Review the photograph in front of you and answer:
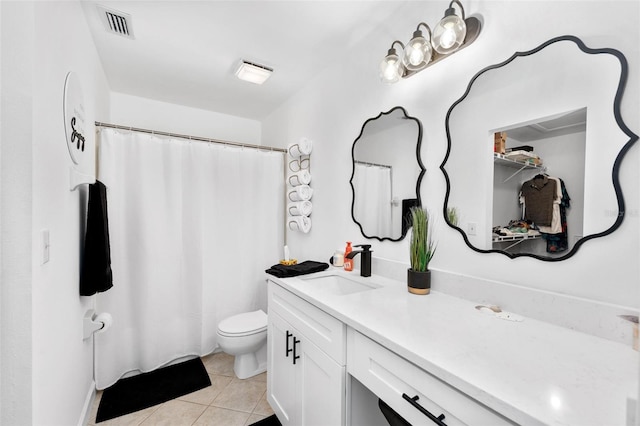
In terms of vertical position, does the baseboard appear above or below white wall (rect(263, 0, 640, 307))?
below

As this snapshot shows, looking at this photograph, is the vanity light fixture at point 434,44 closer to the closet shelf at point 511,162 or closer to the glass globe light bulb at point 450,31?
the glass globe light bulb at point 450,31

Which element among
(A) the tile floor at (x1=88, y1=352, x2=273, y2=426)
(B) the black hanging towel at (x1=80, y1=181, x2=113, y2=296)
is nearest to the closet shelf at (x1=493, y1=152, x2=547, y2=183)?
(A) the tile floor at (x1=88, y1=352, x2=273, y2=426)

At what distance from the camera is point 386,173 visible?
1.65 metres

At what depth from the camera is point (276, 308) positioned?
62.1 inches

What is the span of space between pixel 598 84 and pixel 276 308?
1.67 metres

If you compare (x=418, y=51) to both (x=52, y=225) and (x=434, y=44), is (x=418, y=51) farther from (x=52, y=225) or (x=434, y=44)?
(x=52, y=225)

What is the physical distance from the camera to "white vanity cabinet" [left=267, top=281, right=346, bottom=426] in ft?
3.47

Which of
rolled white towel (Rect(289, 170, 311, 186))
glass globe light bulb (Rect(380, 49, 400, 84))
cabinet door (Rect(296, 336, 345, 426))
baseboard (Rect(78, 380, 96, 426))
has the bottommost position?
baseboard (Rect(78, 380, 96, 426))

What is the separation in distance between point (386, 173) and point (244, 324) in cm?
154

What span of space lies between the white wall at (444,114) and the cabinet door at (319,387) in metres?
0.69

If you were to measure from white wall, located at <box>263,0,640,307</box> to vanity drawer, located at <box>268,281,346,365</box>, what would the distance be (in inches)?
24.0

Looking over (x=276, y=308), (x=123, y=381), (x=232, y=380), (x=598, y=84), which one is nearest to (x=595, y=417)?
(x=598, y=84)

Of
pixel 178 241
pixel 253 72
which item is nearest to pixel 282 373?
pixel 178 241

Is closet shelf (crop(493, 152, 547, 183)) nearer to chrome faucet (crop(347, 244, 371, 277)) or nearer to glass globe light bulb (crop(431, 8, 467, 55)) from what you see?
glass globe light bulb (crop(431, 8, 467, 55))
